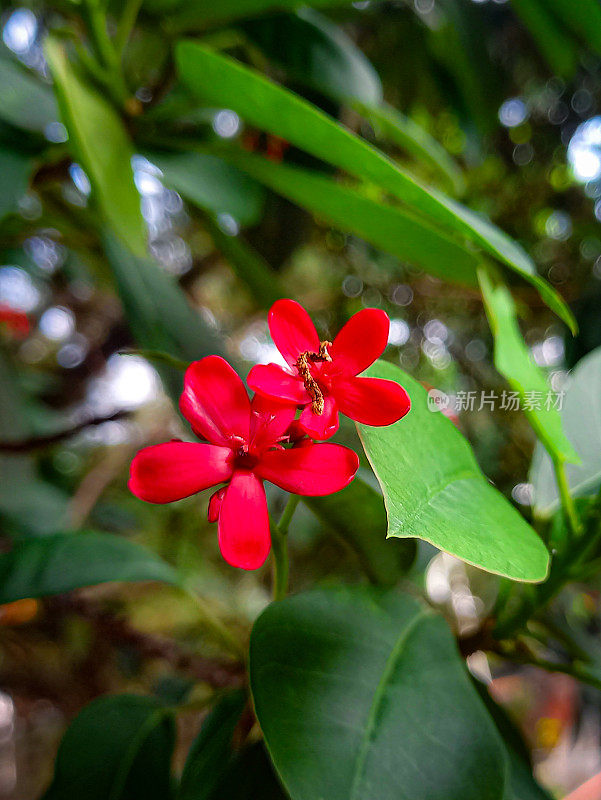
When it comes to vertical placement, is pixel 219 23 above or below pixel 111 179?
above

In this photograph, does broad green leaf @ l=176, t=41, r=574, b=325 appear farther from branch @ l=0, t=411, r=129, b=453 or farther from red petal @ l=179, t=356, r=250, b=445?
branch @ l=0, t=411, r=129, b=453

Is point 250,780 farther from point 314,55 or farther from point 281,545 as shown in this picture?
point 314,55

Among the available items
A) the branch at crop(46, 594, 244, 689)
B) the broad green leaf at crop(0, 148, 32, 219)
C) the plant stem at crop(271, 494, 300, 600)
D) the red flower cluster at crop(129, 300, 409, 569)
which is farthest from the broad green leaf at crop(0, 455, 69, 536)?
the red flower cluster at crop(129, 300, 409, 569)

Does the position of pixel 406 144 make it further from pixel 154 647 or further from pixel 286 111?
pixel 154 647

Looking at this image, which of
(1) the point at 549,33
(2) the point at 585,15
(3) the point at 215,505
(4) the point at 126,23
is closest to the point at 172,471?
(3) the point at 215,505

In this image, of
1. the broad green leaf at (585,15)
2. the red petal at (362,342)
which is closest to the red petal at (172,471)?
the red petal at (362,342)

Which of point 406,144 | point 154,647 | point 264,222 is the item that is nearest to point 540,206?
point 264,222
